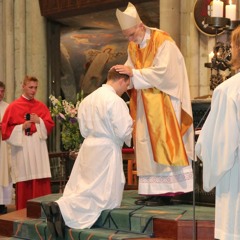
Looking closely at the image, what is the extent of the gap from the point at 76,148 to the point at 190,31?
2.22 metres

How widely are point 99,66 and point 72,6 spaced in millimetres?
2734

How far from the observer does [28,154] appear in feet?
24.5

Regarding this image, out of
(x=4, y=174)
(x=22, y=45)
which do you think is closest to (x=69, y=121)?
(x=4, y=174)

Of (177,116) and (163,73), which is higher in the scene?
(163,73)

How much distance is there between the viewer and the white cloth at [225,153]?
3262 millimetres

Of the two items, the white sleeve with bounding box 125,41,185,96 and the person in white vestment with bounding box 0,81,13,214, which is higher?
the white sleeve with bounding box 125,41,185,96

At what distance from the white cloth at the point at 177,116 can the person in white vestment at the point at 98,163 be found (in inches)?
6.9

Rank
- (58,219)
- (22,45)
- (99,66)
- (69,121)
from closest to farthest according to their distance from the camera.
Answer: (58,219) < (69,121) < (22,45) < (99,66)

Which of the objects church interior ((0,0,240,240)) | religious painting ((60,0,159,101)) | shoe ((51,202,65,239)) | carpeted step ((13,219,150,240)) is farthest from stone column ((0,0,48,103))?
shoe ((51,202,65,239))

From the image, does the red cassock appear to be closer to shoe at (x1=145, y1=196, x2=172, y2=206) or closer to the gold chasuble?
shoe at (x1=145, y1=196, x2=172, y2=206)

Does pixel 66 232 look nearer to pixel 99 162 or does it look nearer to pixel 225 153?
pixel 99 162

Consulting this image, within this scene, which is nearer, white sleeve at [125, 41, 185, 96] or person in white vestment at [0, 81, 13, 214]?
white sleeve at [125, 41, 185, 96]

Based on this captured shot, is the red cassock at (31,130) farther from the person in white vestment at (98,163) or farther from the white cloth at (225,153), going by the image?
the white cloth at (225,153)

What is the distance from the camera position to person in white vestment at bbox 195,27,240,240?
325 centimetres
